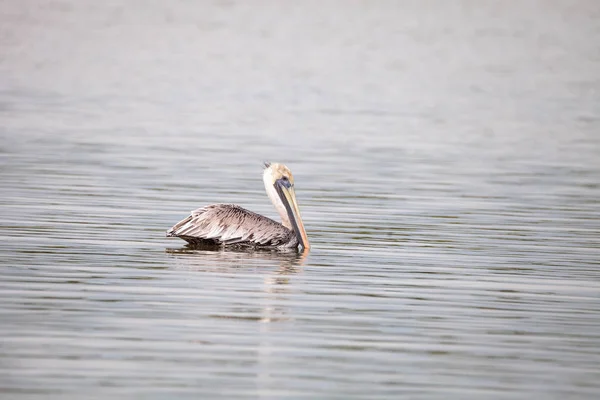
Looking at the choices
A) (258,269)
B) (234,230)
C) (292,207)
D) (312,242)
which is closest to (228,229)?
(234,230)

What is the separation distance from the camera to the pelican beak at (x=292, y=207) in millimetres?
11898

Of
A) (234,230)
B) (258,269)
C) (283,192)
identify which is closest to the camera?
(258,269)

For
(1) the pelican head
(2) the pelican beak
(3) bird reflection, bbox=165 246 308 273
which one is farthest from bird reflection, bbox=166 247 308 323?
(1) the pelican head

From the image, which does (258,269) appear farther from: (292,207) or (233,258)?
(292,207)

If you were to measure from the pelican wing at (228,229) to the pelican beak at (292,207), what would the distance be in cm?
8

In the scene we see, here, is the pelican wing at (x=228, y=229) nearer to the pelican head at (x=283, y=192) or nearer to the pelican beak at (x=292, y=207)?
the pelican beak at (x=292, y=207)

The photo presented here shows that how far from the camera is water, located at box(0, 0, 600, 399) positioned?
7684mm

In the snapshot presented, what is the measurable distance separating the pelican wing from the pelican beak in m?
0.08

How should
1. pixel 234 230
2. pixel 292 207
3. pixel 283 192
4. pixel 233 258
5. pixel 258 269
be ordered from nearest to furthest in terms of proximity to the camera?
pixel 258 269
pixel 233 258
pixel 234 230
pixel 292 207
pixel 283 192

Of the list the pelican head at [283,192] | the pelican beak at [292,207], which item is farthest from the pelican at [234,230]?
the pelican head at [283,192]

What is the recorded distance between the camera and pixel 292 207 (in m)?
12.2

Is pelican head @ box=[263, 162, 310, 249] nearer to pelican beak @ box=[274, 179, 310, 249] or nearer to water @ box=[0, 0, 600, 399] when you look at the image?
pelican beak @ box=[274, 179, 310, 249]

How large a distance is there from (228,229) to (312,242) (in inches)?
31.4

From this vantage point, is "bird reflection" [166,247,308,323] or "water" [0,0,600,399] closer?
"water" [0,0,600,399]
